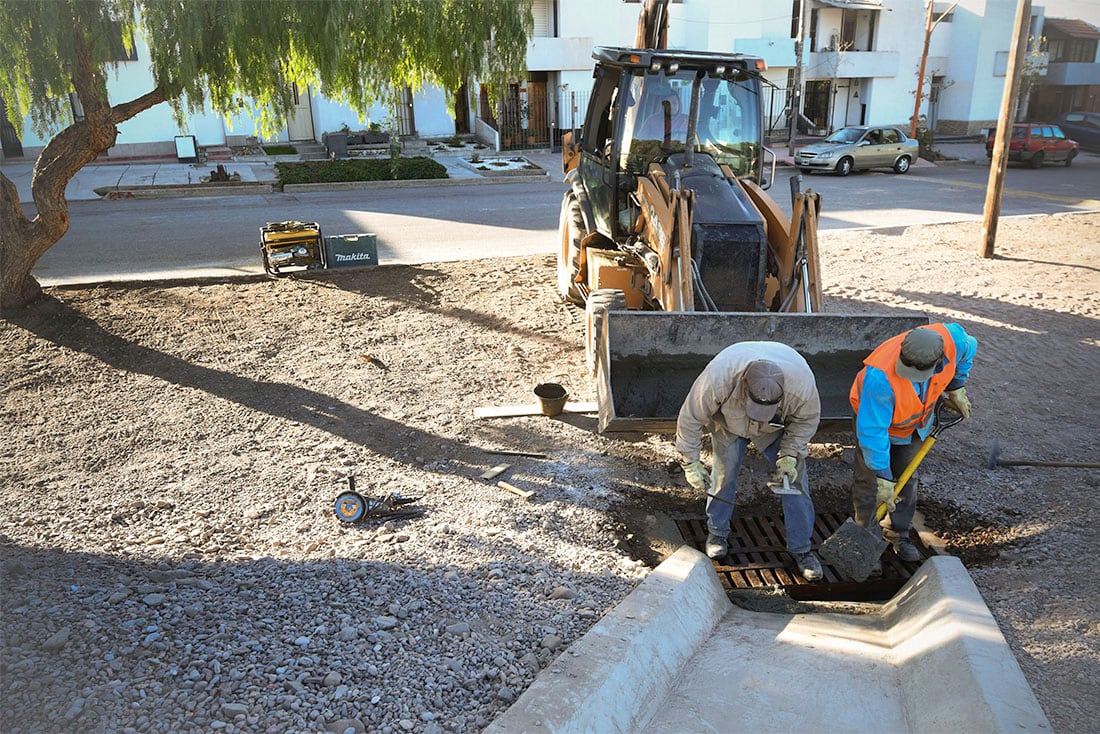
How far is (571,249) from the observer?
30.5 ft

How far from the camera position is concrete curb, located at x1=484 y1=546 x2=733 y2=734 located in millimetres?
3408

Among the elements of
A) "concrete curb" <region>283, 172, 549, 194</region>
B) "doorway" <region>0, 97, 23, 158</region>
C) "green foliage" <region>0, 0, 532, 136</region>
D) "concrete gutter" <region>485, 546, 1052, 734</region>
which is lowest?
"concrete gutter" <region>485, 546, 1052, 734</region>

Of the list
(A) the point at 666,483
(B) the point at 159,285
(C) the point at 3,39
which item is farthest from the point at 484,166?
(A) the point at 666,483

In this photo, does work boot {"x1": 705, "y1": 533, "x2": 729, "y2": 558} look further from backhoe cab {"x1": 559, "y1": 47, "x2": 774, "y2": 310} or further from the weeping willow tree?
the weeping willow tree

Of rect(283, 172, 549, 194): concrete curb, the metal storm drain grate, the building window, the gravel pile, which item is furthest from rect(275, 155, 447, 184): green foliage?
the metal storm drain grate

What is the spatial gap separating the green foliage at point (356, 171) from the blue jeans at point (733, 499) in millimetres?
16700

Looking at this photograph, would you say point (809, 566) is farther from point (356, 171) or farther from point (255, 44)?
point (356, 171)

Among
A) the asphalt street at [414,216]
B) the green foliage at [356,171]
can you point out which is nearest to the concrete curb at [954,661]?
the asphalt street at [414,216]

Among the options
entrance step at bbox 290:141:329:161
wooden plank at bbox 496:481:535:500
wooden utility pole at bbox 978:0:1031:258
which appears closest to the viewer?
wooden plank at bbox 496:481:535:500

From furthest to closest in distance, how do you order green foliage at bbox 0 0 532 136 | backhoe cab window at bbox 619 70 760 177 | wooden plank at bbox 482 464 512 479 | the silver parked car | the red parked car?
the red parked car → the silver parked car → green foliage at bbox 0 0 532 136 → backhoe cab window at bbox 619 70 760 177 → wooden plank at bbox 482 464 512 479

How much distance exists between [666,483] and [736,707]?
240 cm

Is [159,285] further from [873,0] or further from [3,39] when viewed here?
[873,0]

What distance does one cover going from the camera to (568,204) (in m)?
9.87

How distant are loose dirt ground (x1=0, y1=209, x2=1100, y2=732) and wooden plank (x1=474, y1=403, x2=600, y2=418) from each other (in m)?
0.07
